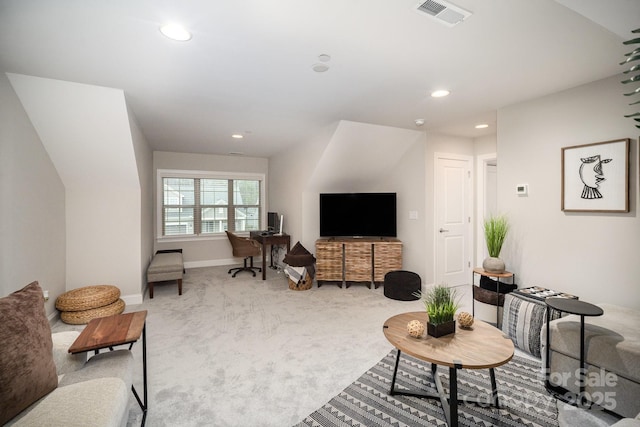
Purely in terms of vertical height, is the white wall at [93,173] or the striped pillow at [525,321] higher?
the white wall at [93,173]

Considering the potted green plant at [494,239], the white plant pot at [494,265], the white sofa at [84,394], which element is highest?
the potted green plant at [494,239]

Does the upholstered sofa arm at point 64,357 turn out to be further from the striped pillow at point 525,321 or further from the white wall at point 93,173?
the striped pillow at point 525,321

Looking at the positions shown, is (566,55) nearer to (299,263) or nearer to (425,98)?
(425,98)

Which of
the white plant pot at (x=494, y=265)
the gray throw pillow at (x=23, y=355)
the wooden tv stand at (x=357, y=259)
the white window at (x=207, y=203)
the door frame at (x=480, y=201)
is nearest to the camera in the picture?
the gray throw pillow at (x=23, y=355)

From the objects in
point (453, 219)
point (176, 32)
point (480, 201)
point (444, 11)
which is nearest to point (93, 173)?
point (176, 32)

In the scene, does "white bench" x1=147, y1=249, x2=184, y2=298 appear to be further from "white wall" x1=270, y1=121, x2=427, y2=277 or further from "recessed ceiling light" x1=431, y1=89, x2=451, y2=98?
"recessed ceiling light" x1=431, y1=89, x2=451, y2=98

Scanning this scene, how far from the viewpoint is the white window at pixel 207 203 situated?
20.5 feet

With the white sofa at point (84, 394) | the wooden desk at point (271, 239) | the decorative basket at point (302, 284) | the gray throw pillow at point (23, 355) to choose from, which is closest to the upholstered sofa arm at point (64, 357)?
the white sofa at point (84, 394)

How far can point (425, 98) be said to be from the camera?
10.2 ft

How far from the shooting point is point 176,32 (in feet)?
6.23

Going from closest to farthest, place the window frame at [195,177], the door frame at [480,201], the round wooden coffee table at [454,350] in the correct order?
the round wooden coffee table at [454,350] → the door frame at [480,201] → the window frame at [195,177]

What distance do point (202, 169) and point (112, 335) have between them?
5170 millimetres

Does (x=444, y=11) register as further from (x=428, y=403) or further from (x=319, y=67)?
(x=428, y=403)

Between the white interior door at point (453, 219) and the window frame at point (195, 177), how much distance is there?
4041 mm
